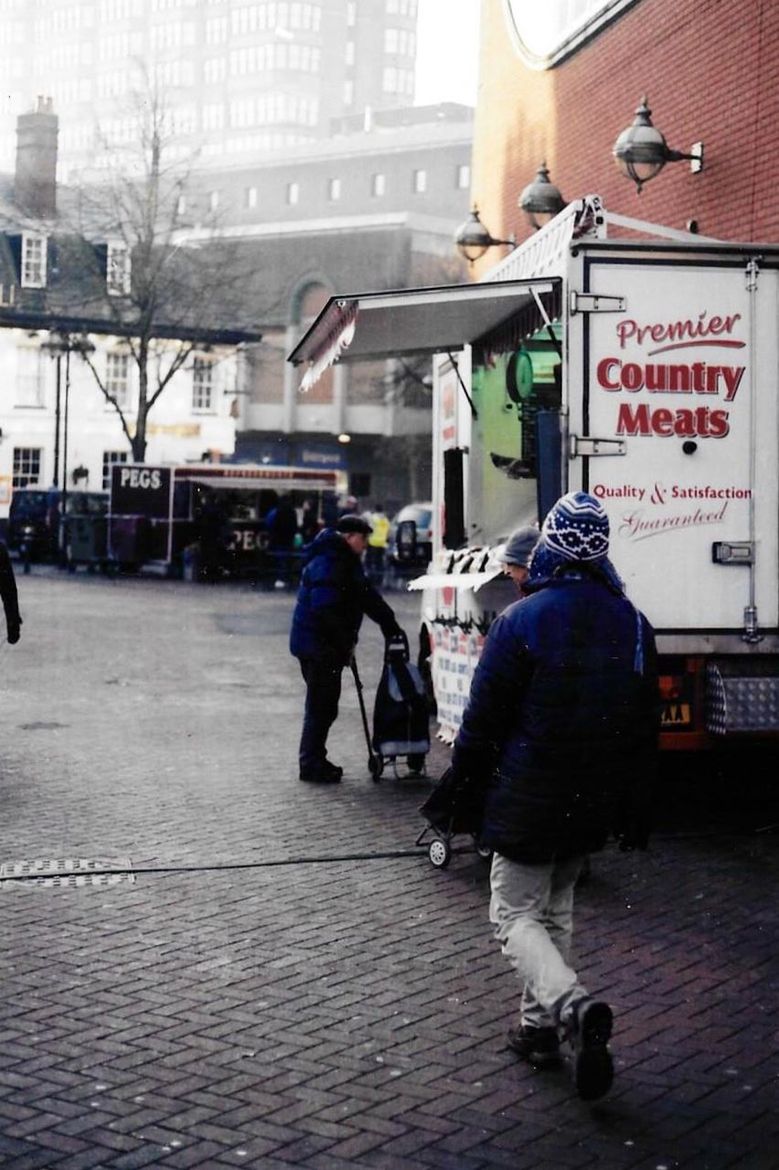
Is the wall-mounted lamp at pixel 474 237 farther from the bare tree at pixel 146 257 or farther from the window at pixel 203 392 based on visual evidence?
the window at pixel 203 392

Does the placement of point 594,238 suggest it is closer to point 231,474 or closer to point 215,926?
point 215,926

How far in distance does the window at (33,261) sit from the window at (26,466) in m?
5.77

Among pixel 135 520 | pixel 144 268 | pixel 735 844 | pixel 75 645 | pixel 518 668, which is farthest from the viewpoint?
pixel 144 268

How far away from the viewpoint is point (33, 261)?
5575 cm

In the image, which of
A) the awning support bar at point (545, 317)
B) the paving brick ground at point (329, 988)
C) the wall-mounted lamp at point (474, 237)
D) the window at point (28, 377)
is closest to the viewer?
the paving brick ground at point (329, 988)

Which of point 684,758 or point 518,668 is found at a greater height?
point 518,668

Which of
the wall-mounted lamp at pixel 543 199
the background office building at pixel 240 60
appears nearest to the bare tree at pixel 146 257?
the wall-mounted lamp at pixel 543 199

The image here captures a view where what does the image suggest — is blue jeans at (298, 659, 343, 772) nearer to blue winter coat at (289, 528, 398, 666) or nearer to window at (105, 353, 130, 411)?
blue winter coat at (289, 528, 398, 666)

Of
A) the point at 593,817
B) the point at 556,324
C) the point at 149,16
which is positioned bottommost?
the point at 593,817

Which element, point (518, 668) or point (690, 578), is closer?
point (518, 668)

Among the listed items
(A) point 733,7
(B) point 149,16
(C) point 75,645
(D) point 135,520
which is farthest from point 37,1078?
(B) point 149,16

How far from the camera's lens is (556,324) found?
9.55 meters

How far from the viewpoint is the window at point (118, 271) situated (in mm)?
44188

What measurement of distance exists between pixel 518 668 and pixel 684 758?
4944 mm
